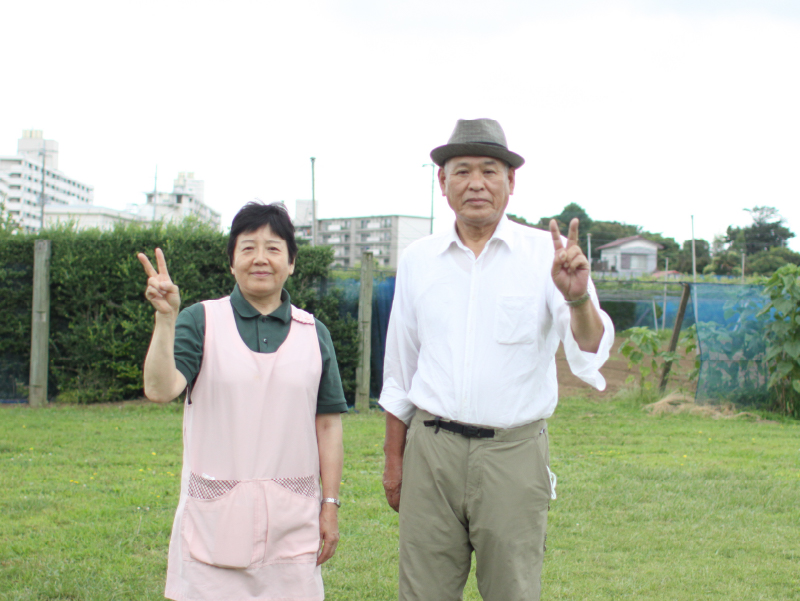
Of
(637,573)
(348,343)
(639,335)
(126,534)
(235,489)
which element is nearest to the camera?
(235,489)

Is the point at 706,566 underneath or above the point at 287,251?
underneath

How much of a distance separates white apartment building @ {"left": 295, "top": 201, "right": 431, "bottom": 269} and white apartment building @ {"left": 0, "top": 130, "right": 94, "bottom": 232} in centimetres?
4169

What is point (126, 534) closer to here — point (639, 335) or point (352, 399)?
point (352, 399)

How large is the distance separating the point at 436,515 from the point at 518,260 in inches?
37.3

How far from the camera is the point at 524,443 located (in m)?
2.56

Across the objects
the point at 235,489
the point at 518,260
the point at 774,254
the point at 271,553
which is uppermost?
the point at 774,254

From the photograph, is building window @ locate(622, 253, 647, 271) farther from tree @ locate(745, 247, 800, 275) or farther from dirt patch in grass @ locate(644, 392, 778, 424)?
dirt patch in grass @ locate(644, 392, 778, 424)

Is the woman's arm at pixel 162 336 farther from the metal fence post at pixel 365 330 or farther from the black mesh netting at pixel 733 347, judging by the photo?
the black mesh netting at pixel 733 347

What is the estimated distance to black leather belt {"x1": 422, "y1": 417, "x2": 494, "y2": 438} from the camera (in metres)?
2.55

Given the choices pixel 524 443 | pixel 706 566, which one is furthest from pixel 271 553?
pixel 706 566

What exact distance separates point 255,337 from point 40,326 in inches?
309

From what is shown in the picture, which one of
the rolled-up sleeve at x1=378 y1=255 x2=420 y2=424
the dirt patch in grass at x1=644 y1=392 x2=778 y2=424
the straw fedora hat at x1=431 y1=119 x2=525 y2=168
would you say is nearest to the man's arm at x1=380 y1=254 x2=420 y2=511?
the rolled-up sleeve at x1=378 y1=255 x2=420 y2=424

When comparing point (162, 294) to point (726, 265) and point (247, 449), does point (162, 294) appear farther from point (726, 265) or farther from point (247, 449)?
point (726, 265)

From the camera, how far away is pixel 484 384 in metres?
2.56
